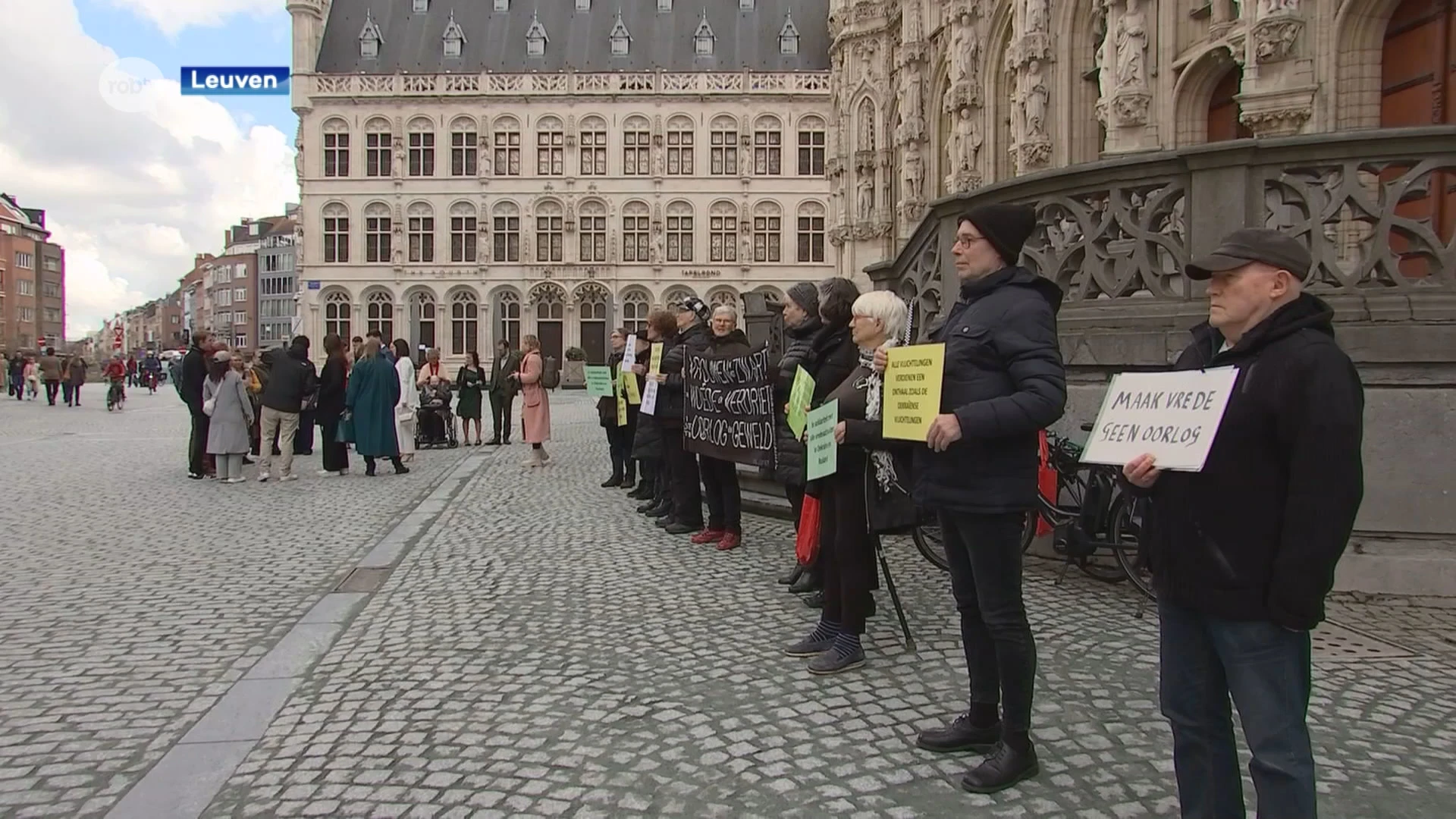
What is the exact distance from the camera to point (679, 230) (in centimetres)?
5209

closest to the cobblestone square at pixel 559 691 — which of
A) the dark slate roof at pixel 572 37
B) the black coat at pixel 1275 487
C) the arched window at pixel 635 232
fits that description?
the black coat at pixel 1275 487

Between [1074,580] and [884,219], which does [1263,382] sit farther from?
[884,219]

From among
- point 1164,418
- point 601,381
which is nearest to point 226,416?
point 601,381

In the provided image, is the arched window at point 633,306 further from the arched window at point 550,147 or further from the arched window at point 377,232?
the arched window at point 377,232

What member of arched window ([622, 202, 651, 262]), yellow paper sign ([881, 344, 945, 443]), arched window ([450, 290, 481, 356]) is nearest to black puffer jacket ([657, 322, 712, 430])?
yellow paper sign ([881, 344, 945, 443])

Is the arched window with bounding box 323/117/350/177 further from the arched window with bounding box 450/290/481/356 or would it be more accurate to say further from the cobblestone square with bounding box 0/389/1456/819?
the cobblestone square with bounding box 0/389/1456/819

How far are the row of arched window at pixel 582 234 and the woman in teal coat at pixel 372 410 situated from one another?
127 ft

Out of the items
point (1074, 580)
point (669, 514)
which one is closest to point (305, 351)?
point (669, 514)

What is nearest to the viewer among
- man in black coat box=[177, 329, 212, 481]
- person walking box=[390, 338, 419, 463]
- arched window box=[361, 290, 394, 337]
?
man in black coat box=[177, 329, 212, 481]

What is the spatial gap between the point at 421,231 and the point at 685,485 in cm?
4632

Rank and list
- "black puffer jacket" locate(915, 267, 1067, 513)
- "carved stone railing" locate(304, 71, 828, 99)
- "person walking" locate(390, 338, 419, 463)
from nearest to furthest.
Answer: "black puffer jacket" locate(915, 267, 1067, 513) < "person walking" locate(390, 338, 419, 463) < "carved stone railing" locate(304, 71, 828, 99)

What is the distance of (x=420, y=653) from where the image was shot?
206 inches

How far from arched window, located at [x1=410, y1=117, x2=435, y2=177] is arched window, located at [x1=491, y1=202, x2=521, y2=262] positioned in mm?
3691

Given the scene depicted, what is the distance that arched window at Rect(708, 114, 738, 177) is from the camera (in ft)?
170
